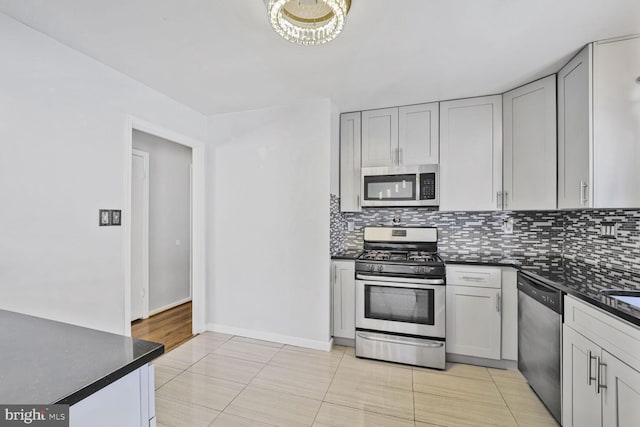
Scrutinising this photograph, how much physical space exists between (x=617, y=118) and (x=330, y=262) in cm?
232

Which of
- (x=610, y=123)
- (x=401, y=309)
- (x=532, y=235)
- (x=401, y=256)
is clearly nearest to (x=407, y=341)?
(x=401, y=309)

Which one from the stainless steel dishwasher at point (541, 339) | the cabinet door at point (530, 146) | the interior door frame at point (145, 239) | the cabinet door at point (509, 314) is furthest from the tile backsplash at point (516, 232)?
the interior door frame at point (145, 239)

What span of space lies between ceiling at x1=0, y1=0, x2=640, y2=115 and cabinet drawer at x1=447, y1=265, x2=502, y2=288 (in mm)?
1595

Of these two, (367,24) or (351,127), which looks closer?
(367,24)

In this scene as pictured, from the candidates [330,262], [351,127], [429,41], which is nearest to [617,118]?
[429,41]

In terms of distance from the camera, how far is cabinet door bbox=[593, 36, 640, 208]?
1.79 metres

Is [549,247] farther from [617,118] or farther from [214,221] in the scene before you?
[214,221]

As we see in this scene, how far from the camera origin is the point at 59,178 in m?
1.88

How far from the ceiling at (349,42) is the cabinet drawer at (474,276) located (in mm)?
1595

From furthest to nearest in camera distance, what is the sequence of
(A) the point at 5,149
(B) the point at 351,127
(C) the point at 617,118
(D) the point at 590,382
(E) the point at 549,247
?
(B) the point at 351,127 < (E) the point at 549,247 < (C) the point at 617,118 < (A) the point at 5,149 < (D) the point at 590,382

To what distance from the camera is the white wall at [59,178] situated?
1664mm

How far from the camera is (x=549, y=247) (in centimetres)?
278

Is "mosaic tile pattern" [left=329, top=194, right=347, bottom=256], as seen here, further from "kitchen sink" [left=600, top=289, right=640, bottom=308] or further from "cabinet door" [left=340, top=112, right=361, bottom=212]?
"kitchen sink" [left=600, top=289, right=640, bottom=308]

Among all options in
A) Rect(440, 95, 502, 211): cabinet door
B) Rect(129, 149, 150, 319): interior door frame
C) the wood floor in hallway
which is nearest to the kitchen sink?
Rect(440, 95, 502, 211): cabinet door
